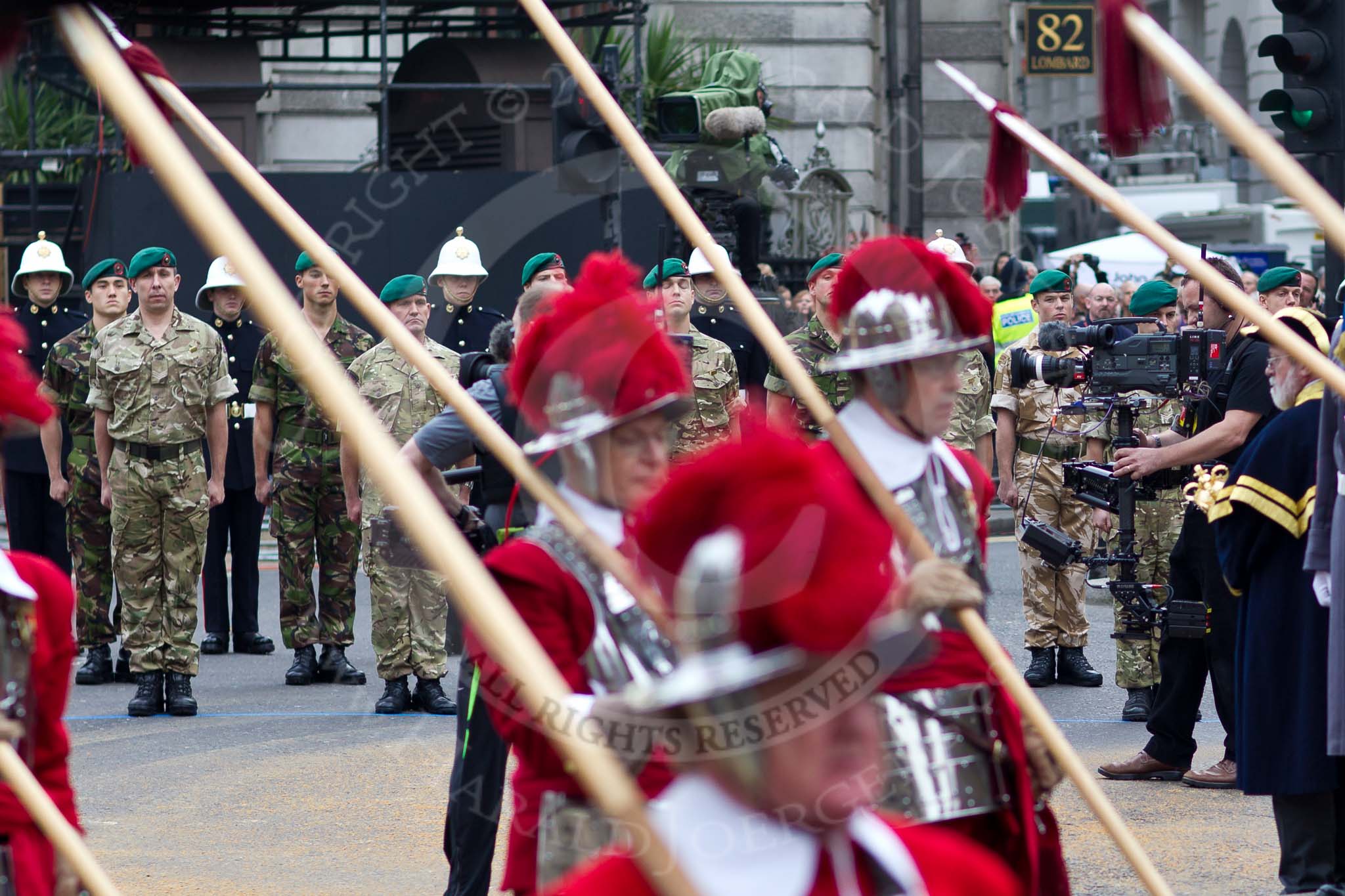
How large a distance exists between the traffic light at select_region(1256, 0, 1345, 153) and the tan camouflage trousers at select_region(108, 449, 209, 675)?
16.8 feet

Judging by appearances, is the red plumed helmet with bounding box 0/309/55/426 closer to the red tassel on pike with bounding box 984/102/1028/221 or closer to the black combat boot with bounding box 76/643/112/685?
the red tassel on pike with bounding box 984/102/1028/221

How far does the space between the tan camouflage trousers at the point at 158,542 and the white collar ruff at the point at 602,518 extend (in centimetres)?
592

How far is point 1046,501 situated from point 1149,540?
846 millimetres

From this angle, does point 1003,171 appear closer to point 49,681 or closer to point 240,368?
point 49,681

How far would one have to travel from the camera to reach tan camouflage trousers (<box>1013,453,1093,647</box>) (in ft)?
30.6

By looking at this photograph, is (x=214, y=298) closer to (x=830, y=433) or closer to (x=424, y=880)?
(x=424, y=880)

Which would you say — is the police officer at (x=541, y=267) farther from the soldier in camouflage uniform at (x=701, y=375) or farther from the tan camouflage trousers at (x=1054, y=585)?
the tan camouflage trousers at (x=1054, y=585)

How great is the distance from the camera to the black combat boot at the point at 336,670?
9609 millimetres

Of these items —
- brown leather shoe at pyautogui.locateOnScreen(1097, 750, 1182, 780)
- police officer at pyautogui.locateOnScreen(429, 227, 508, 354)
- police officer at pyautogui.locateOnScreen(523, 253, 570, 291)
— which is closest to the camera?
brown leather shoe at pyautogui.locateOnScreen(1097, 750, 1182, 780)

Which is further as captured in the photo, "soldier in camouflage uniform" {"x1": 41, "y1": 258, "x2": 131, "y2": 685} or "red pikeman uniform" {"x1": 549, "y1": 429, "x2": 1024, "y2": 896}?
"soldier in camouflage uniform" {"x1": 41, "y1": 258, "x2": 131, "y2": 685}

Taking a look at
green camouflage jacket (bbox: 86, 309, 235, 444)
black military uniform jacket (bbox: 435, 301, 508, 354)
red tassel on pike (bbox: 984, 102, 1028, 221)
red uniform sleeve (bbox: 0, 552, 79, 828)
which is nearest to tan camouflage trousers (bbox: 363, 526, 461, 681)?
green camouflage jacket (bbox: 86, 309, 235, 444)

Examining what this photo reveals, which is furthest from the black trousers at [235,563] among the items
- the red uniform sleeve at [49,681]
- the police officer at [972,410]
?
the red uniform sleeve at [49,681]

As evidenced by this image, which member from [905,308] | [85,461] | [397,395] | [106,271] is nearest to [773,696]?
[905,308]

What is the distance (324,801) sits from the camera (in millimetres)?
7109
